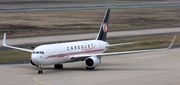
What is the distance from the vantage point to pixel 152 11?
513 feet

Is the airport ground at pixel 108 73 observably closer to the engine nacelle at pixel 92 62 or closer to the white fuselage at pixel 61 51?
the engine nacelle at pixel 92 62

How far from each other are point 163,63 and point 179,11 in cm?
9841

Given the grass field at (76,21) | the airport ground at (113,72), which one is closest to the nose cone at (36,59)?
the airport ground at (113,72)

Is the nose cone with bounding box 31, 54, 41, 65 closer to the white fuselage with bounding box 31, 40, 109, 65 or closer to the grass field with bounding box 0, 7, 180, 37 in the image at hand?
the white fuselage with bounding box 31, 40, 109, 65

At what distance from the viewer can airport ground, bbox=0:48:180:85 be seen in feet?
161

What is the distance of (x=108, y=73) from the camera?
54875 millimetres

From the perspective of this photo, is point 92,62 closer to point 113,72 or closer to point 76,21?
point 113,72

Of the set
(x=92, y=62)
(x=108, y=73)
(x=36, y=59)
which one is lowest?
(x=108, y=73)

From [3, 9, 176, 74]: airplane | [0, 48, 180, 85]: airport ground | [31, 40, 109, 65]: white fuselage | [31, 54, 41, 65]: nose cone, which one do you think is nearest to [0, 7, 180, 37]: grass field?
[0, 48, 180, 85]: airport ground

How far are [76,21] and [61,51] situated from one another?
66.1 m

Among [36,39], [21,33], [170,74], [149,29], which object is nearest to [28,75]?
[170,74]

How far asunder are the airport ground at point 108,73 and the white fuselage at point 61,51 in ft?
4.96

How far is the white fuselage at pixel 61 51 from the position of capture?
177ft

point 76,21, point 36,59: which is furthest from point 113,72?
point 76,21
